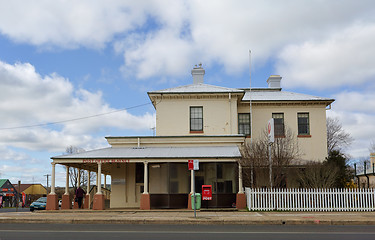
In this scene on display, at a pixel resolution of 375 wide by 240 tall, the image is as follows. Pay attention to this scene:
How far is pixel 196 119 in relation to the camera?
26781mm

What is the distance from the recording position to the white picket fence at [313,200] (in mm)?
19766

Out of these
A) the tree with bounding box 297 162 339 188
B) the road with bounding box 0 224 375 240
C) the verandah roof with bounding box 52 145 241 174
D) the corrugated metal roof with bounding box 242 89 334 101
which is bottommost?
the road with bounding box 0 224 375 240

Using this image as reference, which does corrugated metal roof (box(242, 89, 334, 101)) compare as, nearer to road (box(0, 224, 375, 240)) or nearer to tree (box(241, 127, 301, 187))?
tree (box(241, 127, 301, 187))

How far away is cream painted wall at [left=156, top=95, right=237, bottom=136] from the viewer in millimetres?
26484

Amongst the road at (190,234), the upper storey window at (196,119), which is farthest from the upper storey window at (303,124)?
the road at (190,234)

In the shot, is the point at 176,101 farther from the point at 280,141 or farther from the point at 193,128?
the point at 280,141

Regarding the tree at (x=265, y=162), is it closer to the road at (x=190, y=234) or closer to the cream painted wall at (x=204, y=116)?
the cream painted wall at (x=204, y=116)

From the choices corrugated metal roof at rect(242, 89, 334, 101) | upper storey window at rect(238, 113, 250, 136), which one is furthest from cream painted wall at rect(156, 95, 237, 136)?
corrugated metal roof at rect(242, 89, 334, 101)

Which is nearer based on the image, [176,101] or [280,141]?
[280,141]

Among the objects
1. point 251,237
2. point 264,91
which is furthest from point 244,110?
point 251,237

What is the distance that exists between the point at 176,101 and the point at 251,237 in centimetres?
1669

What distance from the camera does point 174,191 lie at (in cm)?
2214

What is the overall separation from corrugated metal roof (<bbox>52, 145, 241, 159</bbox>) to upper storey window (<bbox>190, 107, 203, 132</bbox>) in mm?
3034

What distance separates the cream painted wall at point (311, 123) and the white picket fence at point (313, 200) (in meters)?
6.96
